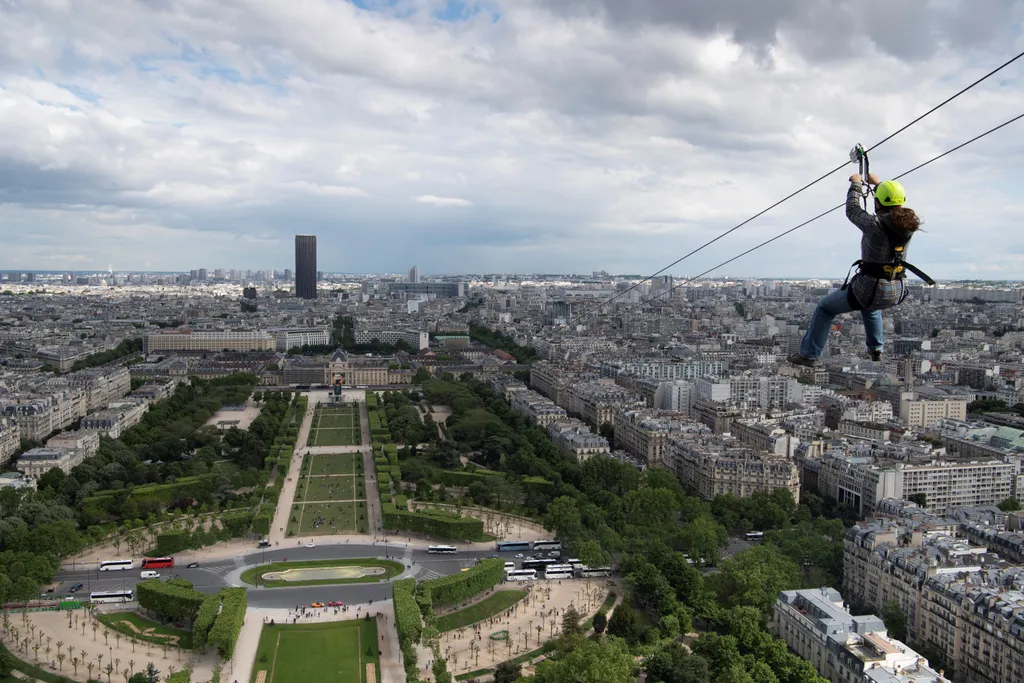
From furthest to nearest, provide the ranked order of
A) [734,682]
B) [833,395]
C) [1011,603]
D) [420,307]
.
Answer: [420,307]
[833,395]
[1011,603]
[734,682]

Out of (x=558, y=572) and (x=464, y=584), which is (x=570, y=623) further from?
(x=558, y=572)

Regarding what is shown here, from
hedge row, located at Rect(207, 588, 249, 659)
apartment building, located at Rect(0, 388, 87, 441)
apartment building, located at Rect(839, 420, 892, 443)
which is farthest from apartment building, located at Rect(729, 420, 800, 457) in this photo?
apartment building, located at Rect(0, 388, 87, 441)

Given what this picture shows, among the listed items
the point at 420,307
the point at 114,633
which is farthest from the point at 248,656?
the point at 420,307

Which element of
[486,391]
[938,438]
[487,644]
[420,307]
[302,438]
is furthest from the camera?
[420,307]

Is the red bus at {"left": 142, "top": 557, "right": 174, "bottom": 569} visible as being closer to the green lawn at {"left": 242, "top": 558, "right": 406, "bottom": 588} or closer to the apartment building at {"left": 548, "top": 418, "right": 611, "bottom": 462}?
the green lawn at {"left": 242, "top": 558, "right": 406, "bottom": 588}

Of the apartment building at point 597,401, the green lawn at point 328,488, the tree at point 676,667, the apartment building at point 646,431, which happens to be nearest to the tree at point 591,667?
the tree at point 676,667

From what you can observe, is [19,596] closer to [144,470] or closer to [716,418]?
[144,470]
